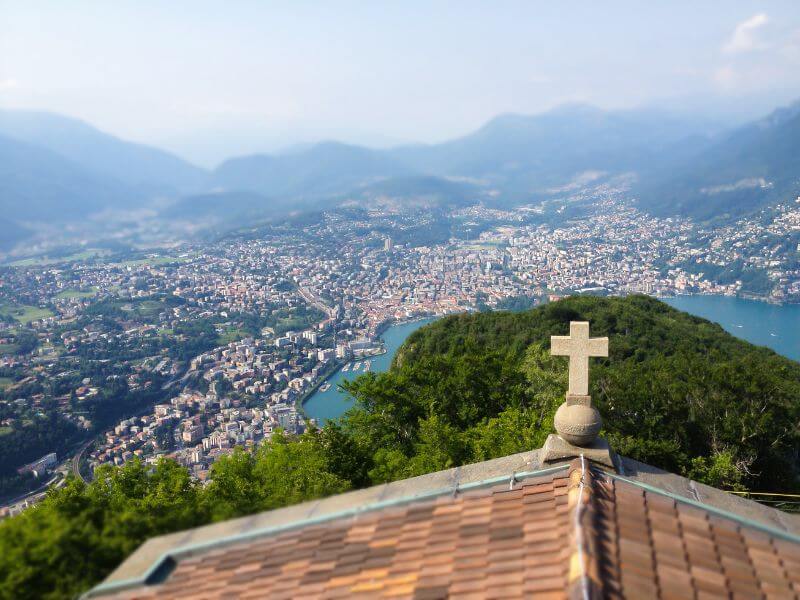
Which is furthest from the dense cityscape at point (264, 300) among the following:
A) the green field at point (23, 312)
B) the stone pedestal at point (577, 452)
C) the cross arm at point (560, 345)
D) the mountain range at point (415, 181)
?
the mountain range at point (415, 181)

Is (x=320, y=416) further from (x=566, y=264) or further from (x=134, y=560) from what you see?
(x=566, y=264)

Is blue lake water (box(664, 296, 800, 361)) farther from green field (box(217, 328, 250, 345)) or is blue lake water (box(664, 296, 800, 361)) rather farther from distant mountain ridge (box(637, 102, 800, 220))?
green field (box(217, 328, 250, 345))

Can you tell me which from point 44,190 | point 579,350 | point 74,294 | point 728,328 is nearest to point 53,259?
point 74,294

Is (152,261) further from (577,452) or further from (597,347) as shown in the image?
(577,452)

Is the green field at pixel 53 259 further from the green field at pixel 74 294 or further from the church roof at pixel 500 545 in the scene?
the church roof at pixel 500 545

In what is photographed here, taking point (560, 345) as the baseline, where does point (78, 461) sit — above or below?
below

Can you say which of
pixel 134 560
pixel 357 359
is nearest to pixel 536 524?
pixel 134 560

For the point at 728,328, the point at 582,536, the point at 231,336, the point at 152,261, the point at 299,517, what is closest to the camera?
the point at 582,536
